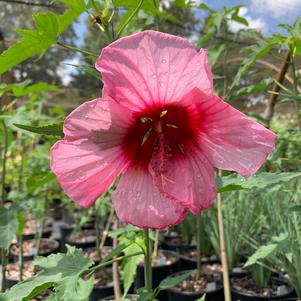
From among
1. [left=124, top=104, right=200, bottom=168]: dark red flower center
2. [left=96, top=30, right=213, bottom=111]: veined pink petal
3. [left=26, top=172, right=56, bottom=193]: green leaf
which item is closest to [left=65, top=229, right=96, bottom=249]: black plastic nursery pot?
[left=26, top=172, right=56, bottom=193]: green leaf

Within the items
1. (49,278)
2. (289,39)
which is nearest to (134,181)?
(49,278)

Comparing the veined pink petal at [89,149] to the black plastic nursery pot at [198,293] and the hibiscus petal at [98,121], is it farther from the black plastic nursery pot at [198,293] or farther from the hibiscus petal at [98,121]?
the black plastic nursery pot at [198,293]

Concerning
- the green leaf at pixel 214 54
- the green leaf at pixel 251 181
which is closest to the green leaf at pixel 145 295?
the green leaf at pixel 251 181

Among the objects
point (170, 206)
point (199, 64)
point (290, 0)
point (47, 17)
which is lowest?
point (170, 206)

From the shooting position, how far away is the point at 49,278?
0.91 meters

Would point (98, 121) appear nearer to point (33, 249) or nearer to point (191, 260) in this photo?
point (191, 260)

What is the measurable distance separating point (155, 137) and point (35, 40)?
34cm

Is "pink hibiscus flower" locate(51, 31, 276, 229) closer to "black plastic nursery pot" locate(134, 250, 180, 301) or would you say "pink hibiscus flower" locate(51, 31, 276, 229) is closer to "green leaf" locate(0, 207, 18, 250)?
"green leaf" locate(0, 207, 18, 250)

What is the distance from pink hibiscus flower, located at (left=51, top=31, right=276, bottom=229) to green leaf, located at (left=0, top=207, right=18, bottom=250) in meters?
0.69

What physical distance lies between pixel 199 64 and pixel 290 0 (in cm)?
117

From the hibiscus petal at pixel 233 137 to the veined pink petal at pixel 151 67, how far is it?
0.04 m

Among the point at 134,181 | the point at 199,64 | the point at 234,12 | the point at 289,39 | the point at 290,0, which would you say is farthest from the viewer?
the point at 234,12

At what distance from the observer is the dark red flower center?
2.26ft

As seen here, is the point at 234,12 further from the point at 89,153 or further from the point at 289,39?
the point at 89,153
